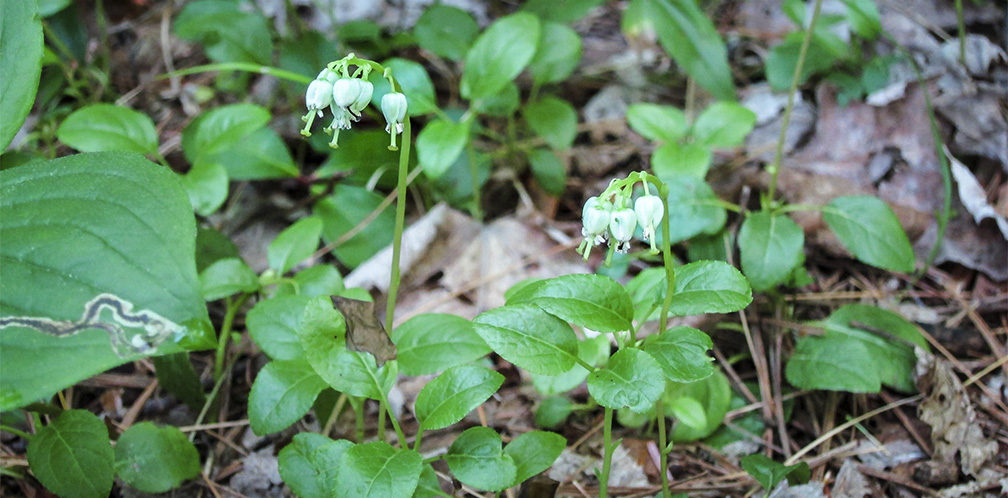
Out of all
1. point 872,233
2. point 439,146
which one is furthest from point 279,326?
point 872,233

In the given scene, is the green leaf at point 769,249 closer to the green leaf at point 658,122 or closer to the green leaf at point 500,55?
the green leaf at point 658,122

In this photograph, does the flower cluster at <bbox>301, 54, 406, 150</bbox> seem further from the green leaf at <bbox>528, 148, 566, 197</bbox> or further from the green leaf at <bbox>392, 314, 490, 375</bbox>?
the green leaf at <bbox>528, 148, 566, 197</bbox>

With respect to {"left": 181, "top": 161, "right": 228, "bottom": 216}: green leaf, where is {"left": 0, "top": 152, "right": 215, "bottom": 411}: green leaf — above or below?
above

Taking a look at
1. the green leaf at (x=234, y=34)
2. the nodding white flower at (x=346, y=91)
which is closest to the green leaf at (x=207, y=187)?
the green leaf at (x=234, y=34)

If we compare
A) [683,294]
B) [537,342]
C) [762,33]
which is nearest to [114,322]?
[537,342]

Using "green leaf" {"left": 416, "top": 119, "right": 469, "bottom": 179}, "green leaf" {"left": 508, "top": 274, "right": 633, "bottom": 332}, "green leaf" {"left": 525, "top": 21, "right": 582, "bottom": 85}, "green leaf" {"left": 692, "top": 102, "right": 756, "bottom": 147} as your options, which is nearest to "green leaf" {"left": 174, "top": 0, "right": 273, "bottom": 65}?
"green leaf" {"left": 416, "top": 119, "right": 469, "bottom": 179}

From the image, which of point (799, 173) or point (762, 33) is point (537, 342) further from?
point (762, 33)

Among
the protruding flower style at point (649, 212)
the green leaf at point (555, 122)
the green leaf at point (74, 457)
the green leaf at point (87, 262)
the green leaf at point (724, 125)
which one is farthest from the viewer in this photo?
the green leaf at point (555, 122)

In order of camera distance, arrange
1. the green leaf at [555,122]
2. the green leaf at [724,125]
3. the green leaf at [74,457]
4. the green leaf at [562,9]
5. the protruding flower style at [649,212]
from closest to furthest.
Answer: the protruding flower style at [649,212]
the green leaf at [74,457]
the green leaf at [724,125]
the green leaf at [555,122]
the green leaf at [562,9]
